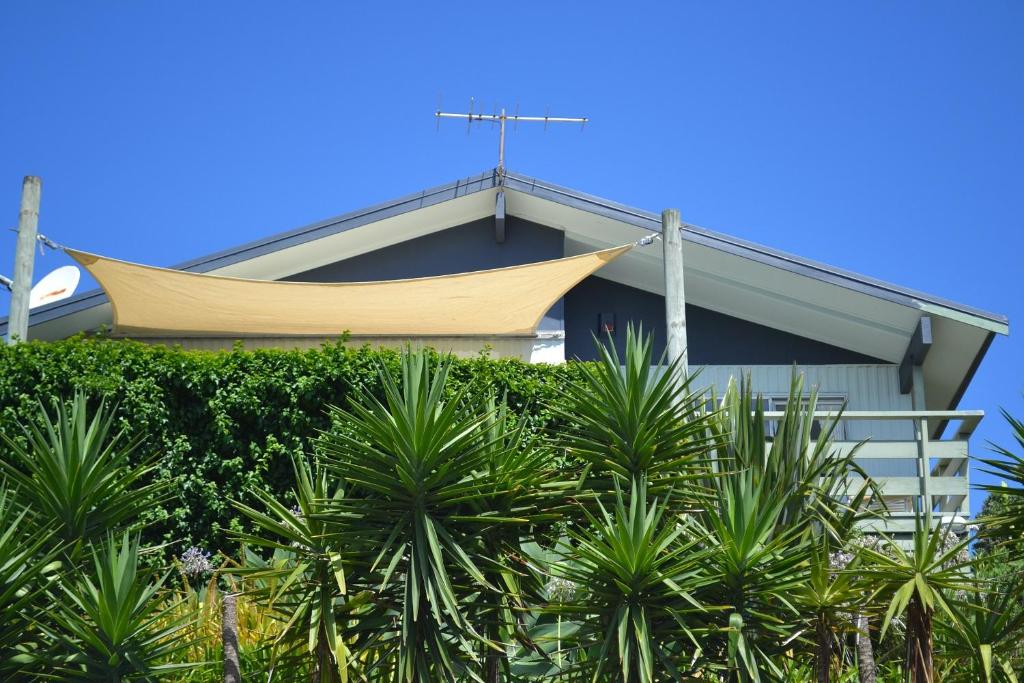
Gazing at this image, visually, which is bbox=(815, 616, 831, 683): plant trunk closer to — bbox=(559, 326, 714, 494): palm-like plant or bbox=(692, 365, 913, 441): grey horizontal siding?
bbox=(559, 326, 714, 494): palm-like plant

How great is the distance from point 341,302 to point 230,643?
6768mm

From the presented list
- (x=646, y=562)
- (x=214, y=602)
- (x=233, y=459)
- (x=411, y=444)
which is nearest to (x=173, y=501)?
A: (x=233, y=459)

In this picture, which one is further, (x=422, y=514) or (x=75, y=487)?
(x=75, y=487)

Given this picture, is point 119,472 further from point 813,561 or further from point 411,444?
point 813,561

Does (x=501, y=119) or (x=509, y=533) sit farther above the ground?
(x=501, y=119)

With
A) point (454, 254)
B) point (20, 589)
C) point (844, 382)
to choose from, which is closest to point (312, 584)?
point (20, 589)

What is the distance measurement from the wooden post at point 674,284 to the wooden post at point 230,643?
5.61 meters

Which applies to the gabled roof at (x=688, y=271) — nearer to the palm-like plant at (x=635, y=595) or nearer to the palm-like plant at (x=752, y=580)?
the palm-like plant at (x=752, y=580)

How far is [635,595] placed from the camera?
6.67 m

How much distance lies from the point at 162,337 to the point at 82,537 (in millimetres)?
6774

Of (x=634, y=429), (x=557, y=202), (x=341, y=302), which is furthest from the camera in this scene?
(x=557, y=202)

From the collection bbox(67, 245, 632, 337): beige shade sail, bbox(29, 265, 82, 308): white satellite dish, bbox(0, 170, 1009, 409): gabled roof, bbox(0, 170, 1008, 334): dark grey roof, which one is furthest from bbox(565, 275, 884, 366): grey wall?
bbox(29, 265, 82, 308): white satellite dish

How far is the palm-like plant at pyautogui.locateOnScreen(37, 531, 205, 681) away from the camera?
684cm

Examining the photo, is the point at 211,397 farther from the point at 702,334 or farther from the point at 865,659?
the point at 702,334
